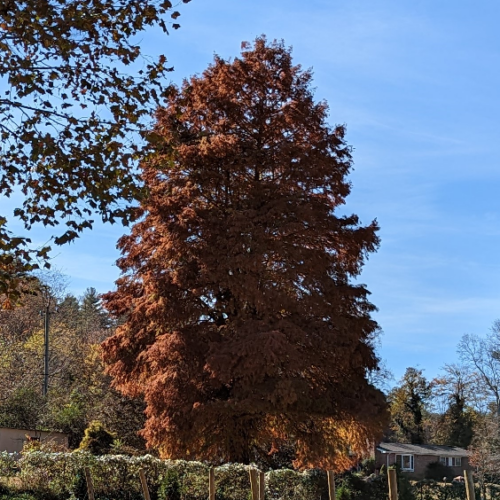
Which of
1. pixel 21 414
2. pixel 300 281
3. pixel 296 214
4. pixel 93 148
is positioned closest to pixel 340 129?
pixel 296 214

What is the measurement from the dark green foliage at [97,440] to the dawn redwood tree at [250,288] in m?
3.27

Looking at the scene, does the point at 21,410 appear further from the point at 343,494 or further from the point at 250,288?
the point at 250,288

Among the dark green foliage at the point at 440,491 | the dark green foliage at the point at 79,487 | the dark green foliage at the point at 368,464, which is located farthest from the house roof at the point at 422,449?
the dark green foliage at the point at 79,487

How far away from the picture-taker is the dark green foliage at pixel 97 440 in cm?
2022

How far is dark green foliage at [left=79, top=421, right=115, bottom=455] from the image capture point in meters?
20.2

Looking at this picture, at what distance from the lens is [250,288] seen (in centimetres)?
1616

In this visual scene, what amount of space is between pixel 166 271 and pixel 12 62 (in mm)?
10209

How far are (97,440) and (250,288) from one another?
812 centimetres

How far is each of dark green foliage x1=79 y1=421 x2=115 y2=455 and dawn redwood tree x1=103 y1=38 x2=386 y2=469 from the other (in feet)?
10.7

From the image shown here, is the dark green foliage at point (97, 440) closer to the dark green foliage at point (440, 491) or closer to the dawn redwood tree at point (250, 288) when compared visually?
the dawn redwood tree at point (250, 288)

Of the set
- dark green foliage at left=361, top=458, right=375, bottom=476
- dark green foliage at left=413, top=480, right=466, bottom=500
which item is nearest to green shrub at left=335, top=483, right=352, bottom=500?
dark green foliage at left=413, top=480, right=466, bottom=500

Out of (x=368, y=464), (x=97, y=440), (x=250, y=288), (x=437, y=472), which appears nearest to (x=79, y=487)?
(x=97, y=440)

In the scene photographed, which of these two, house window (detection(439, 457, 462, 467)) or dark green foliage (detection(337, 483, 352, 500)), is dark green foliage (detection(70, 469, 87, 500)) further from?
house window (detection(439, 457, 462, 467))

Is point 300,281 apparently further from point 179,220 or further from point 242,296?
point 179,220
